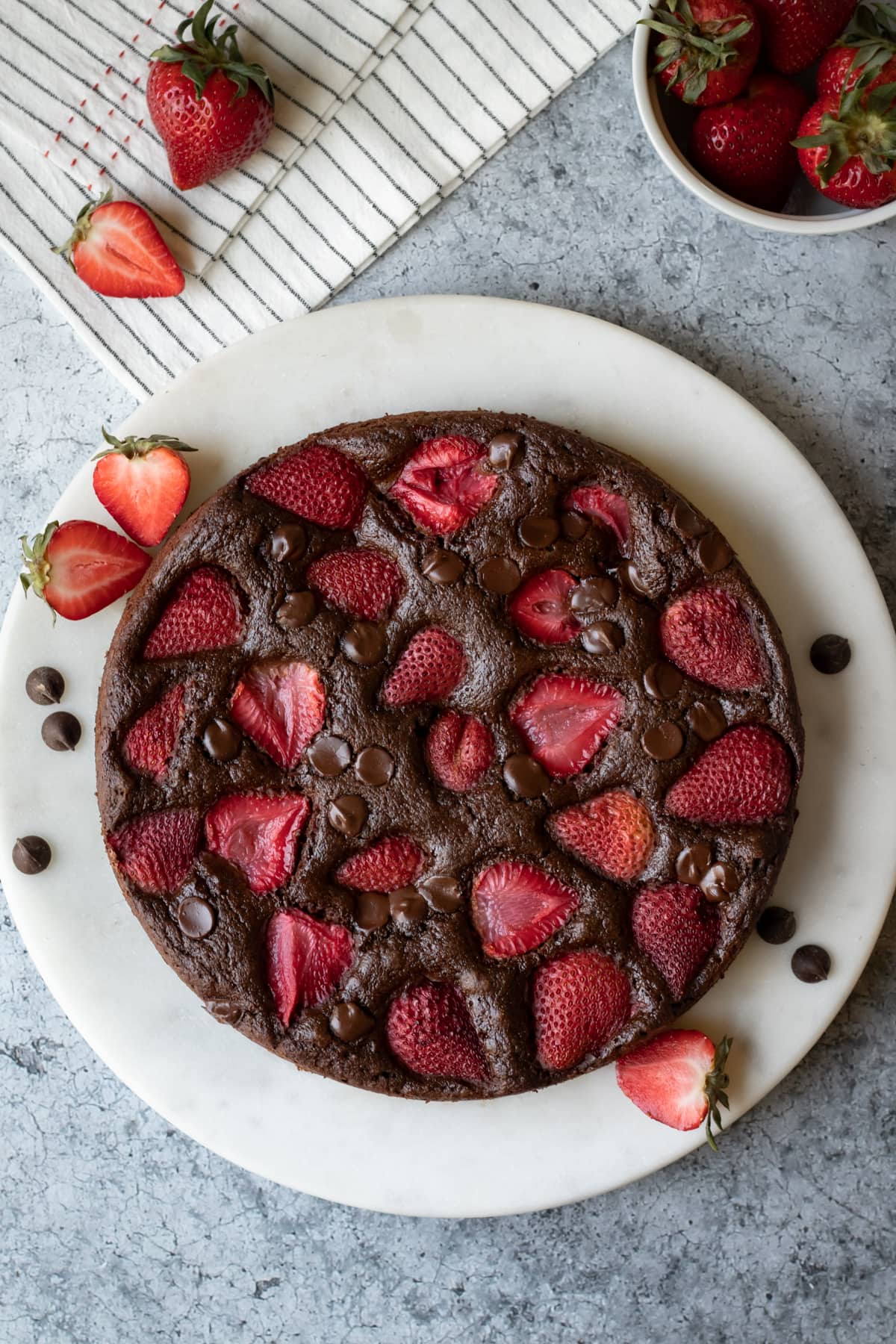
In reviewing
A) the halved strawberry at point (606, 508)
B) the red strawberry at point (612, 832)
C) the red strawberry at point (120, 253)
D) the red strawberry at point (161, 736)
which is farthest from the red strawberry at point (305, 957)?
the red strawberry at point (120, 253)

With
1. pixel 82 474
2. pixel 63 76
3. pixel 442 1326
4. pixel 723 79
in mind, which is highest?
pixel 63 76

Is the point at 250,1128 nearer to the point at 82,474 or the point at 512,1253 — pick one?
the point at 512,1253

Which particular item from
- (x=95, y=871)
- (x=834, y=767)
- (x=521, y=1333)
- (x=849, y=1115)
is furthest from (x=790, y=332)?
(x=521, y=1333)

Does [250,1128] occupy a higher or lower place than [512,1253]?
higher

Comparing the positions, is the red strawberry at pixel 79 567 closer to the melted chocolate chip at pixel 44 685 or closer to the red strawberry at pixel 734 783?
the melted chocolate chip at pixel 44 685

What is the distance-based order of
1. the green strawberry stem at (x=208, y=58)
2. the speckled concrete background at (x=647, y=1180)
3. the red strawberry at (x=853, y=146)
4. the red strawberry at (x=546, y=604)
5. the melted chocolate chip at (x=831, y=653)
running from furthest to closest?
the speckled concrete background at (x=647, y=1180)
the melted chocolate chip at (x=831, y=653)
the green strawberry stem at (x=208, y=58)
the red strawberry at (x=546, y=604)
the red strawberry at (x=853, y=146)
